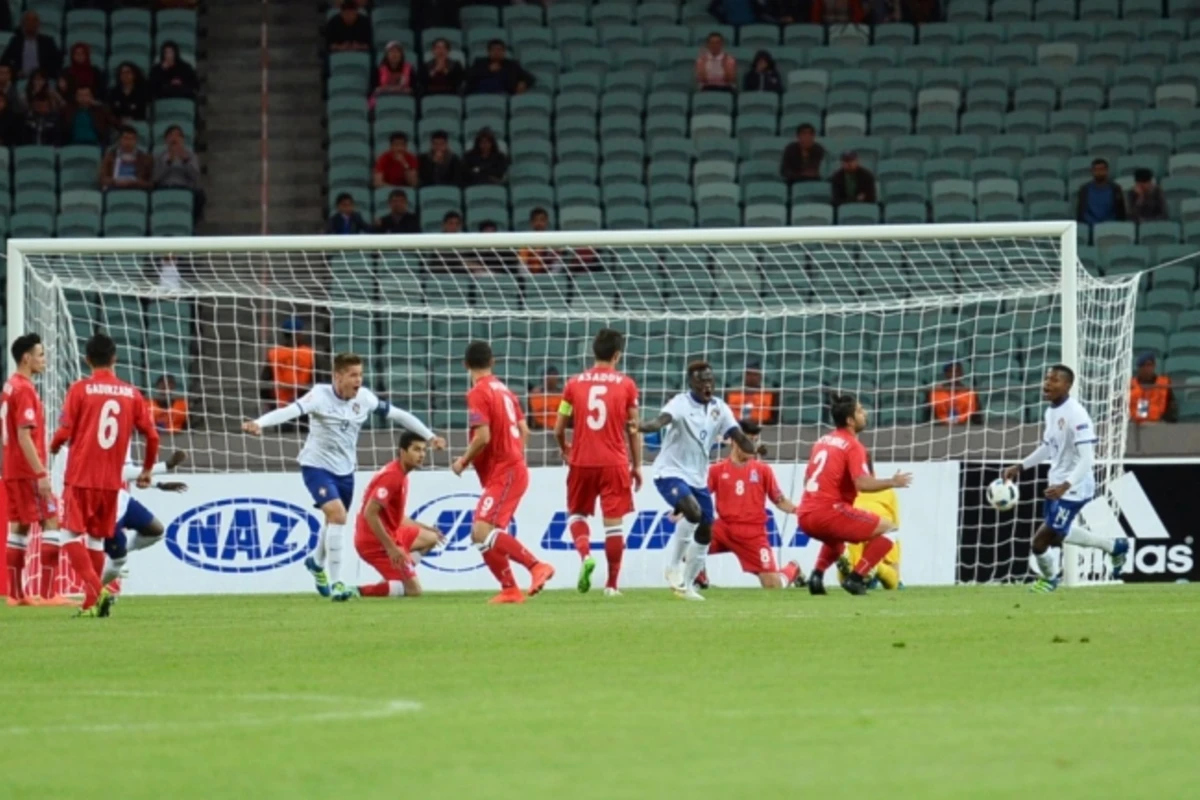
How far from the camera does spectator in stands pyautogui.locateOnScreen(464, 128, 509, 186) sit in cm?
2478

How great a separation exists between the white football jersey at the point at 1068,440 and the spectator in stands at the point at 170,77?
43.9 ft

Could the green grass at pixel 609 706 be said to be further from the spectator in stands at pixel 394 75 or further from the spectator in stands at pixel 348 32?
the spectator in stands at pixel 348 32

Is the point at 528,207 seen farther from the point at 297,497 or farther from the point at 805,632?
the point at 805,632

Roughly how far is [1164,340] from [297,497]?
29.6 ft

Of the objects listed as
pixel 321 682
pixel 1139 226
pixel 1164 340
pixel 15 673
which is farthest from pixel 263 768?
pixel 1139 226

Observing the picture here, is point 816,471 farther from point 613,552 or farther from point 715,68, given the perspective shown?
point 715,68

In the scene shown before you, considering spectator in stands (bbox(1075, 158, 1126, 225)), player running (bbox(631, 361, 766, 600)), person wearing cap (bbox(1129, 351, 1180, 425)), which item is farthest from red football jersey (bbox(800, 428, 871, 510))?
spectator in stands (bbox(1075, 158, 1126, 225))

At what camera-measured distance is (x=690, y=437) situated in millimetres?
15992

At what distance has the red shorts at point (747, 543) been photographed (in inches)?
709

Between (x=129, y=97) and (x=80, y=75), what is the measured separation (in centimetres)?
66

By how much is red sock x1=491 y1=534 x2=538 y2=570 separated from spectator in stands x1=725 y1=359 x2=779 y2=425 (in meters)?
6.22

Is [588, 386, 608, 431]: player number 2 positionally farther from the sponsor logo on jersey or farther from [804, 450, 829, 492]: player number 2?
the sponsor logo on jersey

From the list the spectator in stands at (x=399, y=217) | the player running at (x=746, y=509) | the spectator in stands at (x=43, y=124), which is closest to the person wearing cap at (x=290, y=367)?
the spectator in stands at (x=399, y=217)

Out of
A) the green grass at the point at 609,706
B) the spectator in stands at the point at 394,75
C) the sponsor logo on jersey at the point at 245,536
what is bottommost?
the sponsor logo on jersey at the point at 245,536
